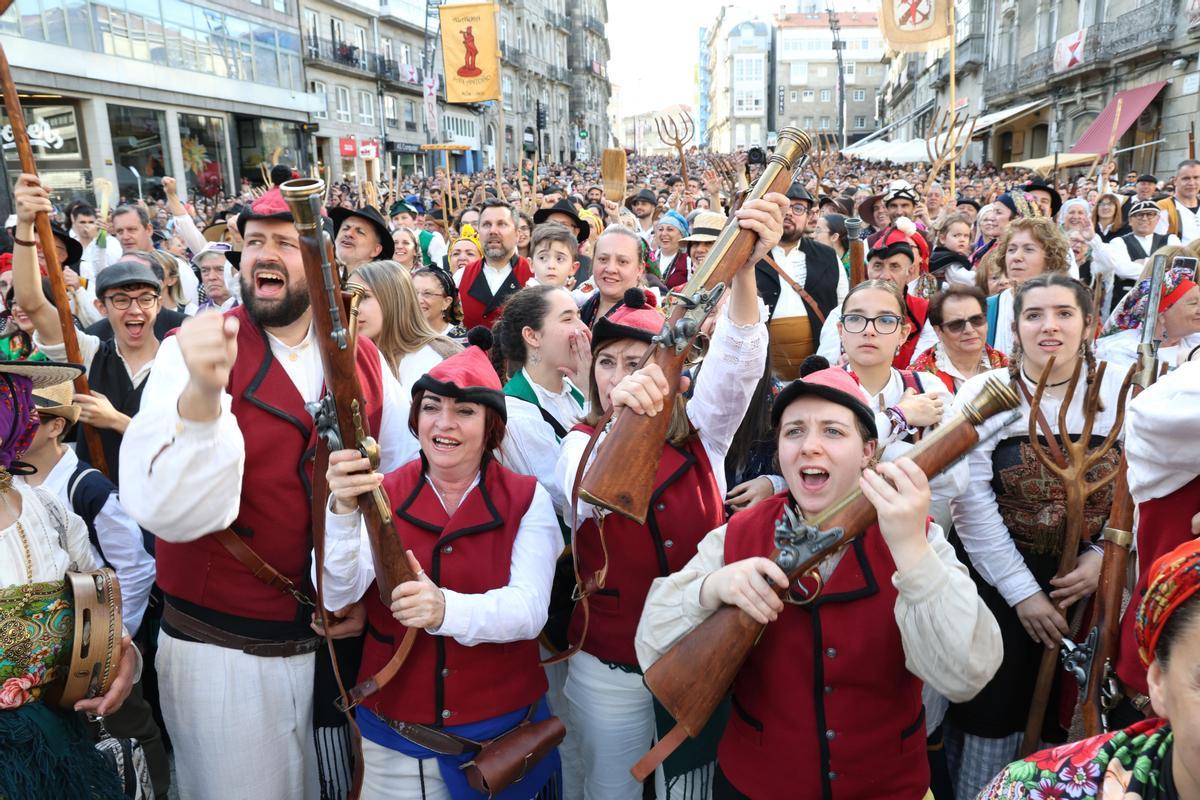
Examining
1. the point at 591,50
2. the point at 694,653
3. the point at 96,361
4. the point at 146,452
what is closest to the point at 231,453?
the point at 146,452

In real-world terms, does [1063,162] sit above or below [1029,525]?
above

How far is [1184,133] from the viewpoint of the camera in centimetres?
2255

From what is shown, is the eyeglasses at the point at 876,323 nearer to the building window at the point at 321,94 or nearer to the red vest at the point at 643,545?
the red vest at the point at 643,545

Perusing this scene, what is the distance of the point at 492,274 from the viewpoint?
22.1ft

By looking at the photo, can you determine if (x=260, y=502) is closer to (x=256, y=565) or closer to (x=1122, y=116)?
(x=256, y=565)

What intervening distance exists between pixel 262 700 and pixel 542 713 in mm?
950

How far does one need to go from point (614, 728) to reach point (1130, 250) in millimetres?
7658

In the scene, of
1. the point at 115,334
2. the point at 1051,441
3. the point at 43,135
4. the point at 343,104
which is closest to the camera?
the point at 1051,441

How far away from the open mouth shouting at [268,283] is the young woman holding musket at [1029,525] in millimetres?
2373

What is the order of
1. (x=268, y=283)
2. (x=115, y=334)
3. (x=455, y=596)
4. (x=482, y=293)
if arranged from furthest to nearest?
(x=482, y=293)
(x=115, y=334)
(x=268, y=283)
(x=455, y=596)

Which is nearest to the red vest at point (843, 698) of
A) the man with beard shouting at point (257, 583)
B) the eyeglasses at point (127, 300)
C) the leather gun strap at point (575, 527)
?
the leather gun strap at point (575, 527)

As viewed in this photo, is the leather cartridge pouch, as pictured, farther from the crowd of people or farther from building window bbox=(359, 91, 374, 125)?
building window bbox=(359, 91, 374, 125)

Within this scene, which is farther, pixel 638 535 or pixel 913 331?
pixel 913 331

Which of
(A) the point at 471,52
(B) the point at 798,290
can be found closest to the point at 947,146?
(B) the point at 798,290
